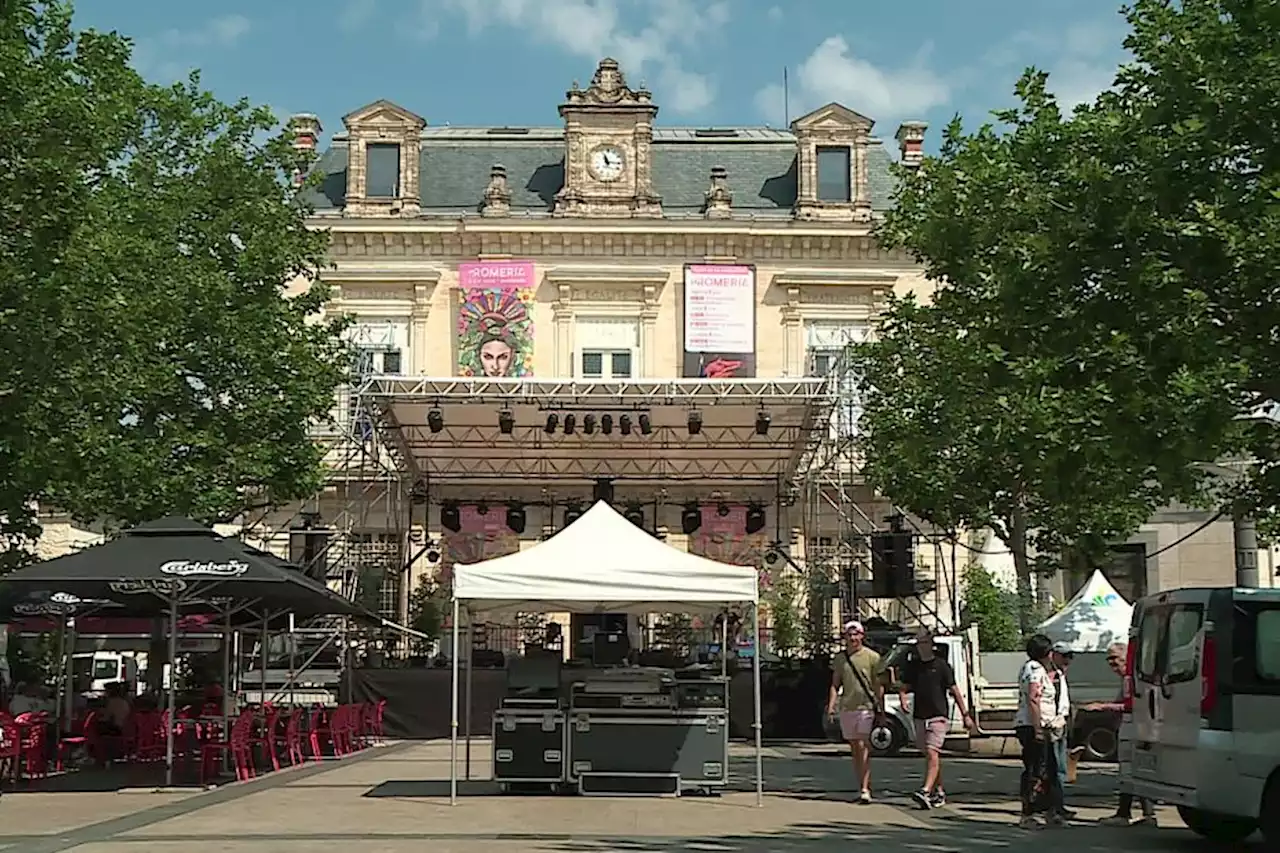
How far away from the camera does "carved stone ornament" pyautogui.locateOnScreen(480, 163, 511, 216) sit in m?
38.5

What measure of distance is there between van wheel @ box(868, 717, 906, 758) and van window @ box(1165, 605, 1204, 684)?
453 inches

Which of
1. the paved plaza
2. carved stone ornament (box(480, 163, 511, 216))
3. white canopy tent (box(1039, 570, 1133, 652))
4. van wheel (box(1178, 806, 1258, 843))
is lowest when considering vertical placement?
the paved plaza

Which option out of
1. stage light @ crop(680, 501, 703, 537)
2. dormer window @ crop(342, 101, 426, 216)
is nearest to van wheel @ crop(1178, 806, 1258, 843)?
stage light @ crop(680, 501, 703, 537)

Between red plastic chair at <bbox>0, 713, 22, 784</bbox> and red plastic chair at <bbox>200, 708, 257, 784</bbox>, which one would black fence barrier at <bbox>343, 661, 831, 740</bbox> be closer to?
red plastic chair at <bbox>200, 708, 257, 784</bbox>

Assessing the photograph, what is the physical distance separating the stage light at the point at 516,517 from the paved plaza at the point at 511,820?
15.0 metres

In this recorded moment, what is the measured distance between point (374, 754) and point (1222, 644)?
566 inches

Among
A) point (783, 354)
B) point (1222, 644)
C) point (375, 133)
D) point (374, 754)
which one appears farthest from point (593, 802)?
point (375, 133)

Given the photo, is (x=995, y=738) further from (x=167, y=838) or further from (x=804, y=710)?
(x=167, y=838)

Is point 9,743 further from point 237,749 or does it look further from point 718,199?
point 718,199

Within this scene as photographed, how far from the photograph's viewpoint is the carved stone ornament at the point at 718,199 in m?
38.7

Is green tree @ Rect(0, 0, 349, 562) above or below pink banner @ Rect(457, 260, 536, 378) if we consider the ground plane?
below

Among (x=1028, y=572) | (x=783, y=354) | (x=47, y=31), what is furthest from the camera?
(x=783, y=354)

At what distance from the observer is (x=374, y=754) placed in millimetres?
22531

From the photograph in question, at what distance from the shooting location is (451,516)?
33.3m
